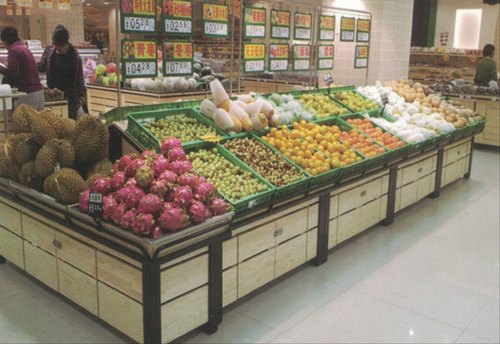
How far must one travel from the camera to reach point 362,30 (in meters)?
7.52

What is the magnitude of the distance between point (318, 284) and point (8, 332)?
7.64ft

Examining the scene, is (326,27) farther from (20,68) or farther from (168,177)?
(168,177)

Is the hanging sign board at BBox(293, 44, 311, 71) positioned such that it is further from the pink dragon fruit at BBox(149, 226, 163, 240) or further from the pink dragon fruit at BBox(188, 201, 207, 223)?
the pink dragon fruit at BBox(149, 226, 163, 240)

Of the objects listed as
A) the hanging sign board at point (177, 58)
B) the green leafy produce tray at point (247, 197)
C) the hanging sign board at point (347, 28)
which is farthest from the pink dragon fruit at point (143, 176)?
the hanging sign board at point (347, 28)

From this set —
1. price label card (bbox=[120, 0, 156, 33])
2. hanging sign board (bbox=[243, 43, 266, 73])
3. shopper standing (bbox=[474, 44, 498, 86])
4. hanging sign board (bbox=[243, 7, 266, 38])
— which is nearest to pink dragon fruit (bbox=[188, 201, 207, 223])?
price label card (bbox=[120, 0, 156, 33])

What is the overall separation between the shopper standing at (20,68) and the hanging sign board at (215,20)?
9.67 feet

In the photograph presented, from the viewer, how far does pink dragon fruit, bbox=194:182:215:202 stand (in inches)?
128

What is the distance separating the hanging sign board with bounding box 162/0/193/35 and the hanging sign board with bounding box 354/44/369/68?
351cm

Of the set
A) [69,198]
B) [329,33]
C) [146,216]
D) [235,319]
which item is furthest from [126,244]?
[329,33]

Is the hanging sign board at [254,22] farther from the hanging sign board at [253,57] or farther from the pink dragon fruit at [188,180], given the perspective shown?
the pink dragon fruit at [188,180]

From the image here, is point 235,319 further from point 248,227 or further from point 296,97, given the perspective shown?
point 296,97

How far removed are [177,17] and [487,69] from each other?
823 cm

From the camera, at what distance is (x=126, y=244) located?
3.05 m

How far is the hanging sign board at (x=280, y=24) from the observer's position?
19.2ft
